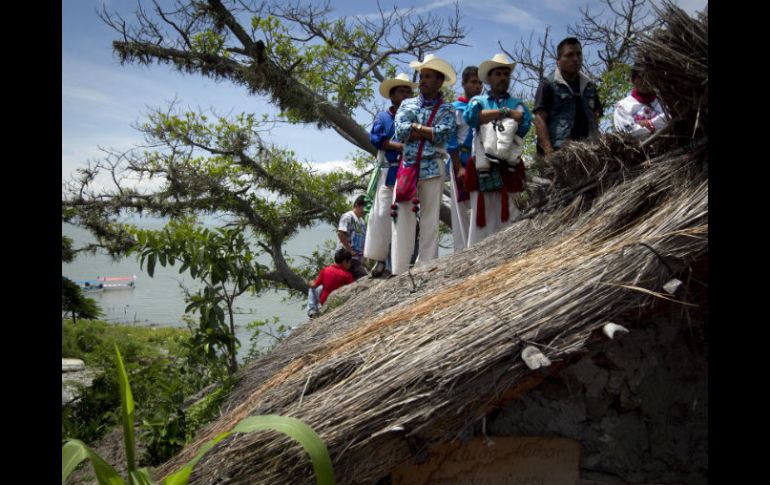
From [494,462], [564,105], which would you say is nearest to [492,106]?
[564,105]

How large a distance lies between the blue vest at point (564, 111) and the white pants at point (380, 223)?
63.5 inches

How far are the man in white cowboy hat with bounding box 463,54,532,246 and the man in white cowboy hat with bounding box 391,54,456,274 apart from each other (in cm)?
34

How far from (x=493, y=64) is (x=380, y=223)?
182 centimetres

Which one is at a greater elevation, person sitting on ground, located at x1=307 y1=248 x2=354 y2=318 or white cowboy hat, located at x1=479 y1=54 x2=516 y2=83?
white cowboy hat, located at x1=479 y1=54 x2=516 y2=83

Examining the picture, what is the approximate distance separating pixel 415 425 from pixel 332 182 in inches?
419

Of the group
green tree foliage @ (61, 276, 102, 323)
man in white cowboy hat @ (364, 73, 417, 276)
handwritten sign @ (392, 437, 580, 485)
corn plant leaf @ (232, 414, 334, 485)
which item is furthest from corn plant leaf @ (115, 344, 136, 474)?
green tree foliage @ (61, 276, 102, 323)

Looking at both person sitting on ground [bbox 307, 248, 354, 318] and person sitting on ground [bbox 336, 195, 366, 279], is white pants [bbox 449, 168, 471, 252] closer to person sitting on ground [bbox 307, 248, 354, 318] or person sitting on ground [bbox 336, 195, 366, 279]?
person sitting on ground [bbox 307, 248, 354, 318]

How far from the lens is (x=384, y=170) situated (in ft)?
18.9

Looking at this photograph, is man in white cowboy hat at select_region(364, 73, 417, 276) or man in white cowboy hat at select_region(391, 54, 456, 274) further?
man in white cowboy hat at select_region(364, 73, 417, 276)

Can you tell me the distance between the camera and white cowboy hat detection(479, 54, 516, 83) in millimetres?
5086

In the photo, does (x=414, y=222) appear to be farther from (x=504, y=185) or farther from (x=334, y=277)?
(x=334, y=277)

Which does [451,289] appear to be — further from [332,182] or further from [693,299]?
[332,182]

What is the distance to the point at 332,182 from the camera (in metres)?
12.6

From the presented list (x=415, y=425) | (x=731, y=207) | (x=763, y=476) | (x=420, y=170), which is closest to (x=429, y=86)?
(x=420, y=170)
